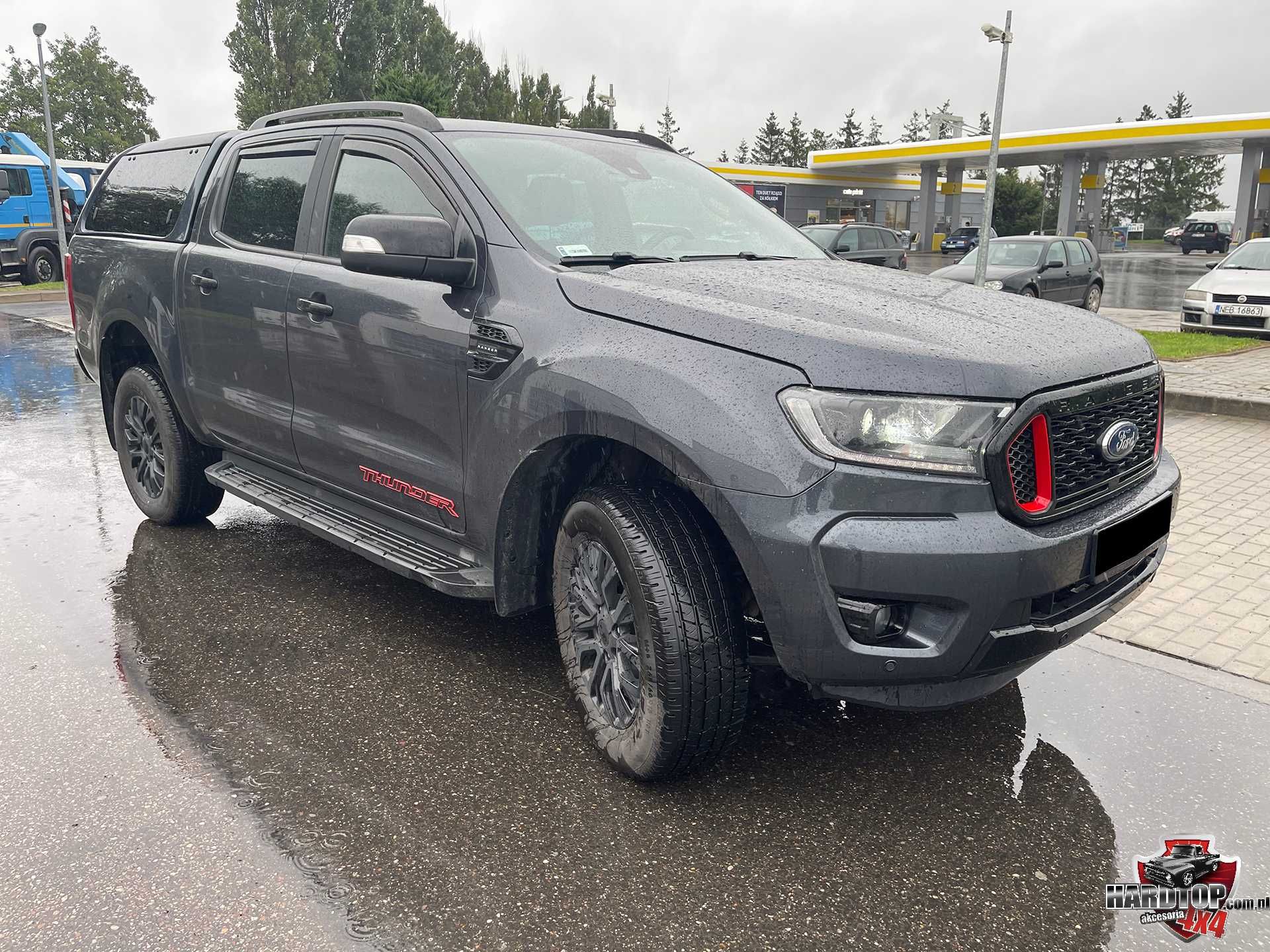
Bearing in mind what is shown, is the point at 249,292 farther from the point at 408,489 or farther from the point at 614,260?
the point at 614,260

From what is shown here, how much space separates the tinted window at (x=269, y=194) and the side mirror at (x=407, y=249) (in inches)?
41.9

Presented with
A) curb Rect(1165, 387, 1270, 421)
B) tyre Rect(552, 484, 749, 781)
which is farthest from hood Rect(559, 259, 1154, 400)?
curb Rect(1165, 387, 1270, 421)

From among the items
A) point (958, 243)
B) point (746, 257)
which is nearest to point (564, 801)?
point (746, 257)

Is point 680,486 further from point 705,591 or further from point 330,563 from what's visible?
point 330,563

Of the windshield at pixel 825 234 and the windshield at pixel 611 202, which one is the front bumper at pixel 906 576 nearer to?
the windshield at pixel 611 202

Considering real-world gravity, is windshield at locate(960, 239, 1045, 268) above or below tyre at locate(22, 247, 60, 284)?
above

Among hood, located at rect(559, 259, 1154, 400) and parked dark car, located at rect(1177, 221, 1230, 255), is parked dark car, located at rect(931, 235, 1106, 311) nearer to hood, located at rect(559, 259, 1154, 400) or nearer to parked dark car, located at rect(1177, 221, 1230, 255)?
hood, located at rect(559, 259, 1154, 400)

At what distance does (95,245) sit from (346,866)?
409 centimetres

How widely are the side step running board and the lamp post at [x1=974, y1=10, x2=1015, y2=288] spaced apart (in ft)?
36.4

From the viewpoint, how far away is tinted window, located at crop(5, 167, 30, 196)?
78.0ft

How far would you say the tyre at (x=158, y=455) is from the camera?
494cm

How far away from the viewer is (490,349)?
3074mm

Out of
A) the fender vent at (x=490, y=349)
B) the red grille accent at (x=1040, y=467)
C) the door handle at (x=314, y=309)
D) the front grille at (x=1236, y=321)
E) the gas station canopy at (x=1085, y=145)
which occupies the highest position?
the gas station canopy at (x=1085, y=145)

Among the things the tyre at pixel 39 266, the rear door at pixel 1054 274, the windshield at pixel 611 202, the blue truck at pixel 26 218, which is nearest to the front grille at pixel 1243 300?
the rear door at pixel 1054 274
